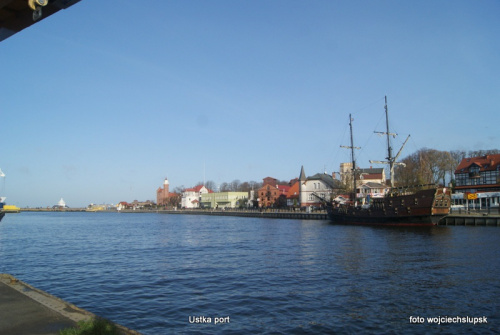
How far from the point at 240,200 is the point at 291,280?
142 meters

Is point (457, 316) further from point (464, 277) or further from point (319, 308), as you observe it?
point (464, 277)

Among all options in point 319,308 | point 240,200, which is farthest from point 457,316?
point 240,200

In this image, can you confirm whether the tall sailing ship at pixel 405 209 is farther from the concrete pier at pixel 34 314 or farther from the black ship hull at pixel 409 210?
the concrete pier at pixel 34 314

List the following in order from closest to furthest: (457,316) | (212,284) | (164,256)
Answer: (457,316), (212,284), (164,256)

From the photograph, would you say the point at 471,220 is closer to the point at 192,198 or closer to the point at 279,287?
the point at 279,287

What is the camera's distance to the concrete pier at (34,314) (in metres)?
7.72

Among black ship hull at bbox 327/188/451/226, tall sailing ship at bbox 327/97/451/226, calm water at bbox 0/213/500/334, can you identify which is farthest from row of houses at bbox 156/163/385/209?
calm water at bbox 0/213/500/334

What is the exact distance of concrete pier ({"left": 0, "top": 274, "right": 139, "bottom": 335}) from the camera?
25.3 feet

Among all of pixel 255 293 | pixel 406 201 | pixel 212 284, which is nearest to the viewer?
pixel 255 293

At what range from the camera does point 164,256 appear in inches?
1083

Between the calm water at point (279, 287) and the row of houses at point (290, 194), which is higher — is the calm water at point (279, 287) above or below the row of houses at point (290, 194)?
below

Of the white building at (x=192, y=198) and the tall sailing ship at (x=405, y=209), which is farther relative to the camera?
the white building at (x=192, y=198)

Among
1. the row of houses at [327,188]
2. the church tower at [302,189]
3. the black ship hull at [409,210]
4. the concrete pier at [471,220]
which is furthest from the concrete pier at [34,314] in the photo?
the church tower at [302,189]

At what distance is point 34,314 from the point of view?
8.68 m
